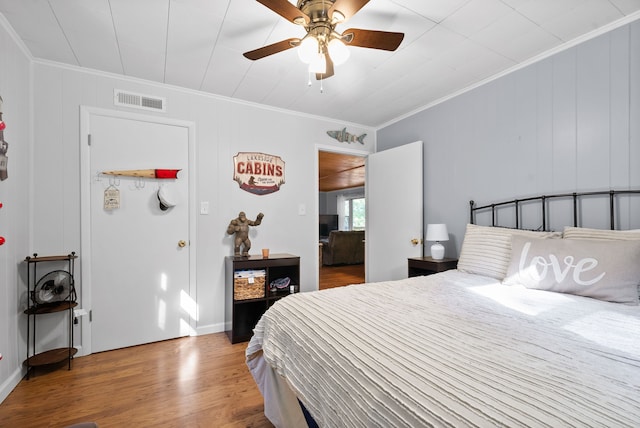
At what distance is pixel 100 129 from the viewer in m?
2.52

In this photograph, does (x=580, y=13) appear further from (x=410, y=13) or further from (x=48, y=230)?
(x=48, y=230)

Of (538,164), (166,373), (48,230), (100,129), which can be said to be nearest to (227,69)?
(100,129)

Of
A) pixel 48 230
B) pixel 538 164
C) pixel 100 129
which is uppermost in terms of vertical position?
pixel 100 129

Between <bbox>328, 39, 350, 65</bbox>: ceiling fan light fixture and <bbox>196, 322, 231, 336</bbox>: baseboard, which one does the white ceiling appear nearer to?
<bbox>328, 39, 350, 65</bbox>: ceiling fan light fixture

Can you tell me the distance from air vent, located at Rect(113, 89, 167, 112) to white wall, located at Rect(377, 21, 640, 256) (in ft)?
8.99

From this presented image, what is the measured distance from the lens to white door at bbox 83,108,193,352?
2.51 meters

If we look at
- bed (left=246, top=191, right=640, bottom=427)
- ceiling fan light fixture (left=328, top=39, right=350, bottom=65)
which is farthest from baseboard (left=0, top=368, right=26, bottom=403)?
ceiling fan light fixture (left=328, top=39, right=350, bottom=65)

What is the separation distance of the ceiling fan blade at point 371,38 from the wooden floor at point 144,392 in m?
2.18

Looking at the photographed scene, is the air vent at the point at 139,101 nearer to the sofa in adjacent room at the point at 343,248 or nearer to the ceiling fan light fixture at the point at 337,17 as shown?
the ceiling fan light fixture at the point at 337,17

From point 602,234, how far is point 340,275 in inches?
172

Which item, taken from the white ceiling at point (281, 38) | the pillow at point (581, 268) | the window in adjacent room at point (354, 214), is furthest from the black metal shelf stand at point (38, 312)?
the window in adjacent room at point (354, 214)

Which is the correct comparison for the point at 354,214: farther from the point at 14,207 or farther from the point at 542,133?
the point at 14,207

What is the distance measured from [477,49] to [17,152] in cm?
338

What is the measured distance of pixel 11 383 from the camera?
6.35 ft
